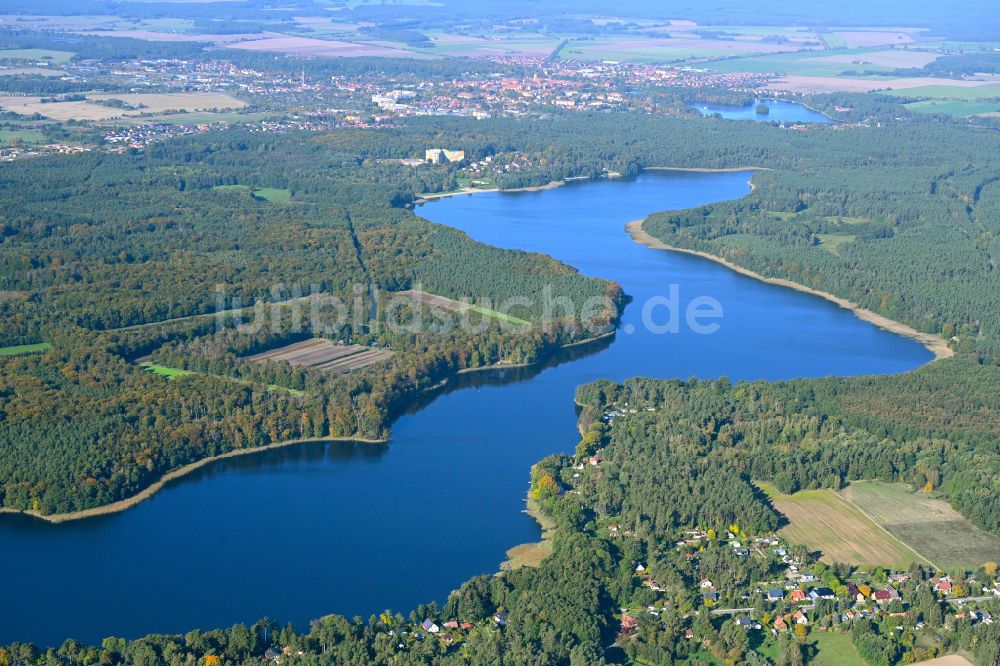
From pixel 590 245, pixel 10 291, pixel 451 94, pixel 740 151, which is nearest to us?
pixel 10 291

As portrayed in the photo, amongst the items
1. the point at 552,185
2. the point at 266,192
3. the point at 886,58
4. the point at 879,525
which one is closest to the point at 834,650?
the point at 879,525

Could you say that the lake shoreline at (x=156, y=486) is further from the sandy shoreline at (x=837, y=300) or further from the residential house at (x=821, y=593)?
the sandy shoreline at (x=837, y=300)

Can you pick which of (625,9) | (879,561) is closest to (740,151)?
(879,561)

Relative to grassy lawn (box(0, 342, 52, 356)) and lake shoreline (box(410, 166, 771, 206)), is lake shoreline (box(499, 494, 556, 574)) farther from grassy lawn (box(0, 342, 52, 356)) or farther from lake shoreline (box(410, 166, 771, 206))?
lake shoreline (box(410, 166, 771, 206))

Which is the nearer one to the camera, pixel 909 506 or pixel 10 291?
pixel 909 506

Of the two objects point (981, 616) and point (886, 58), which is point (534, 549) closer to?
point (981, 616)

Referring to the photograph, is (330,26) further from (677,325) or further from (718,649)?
(718,649)

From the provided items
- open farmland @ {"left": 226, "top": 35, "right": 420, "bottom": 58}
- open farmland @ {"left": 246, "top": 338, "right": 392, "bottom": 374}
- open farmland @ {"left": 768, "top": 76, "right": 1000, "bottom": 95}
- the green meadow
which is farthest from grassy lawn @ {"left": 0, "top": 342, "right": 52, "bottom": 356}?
open farmland @ {"left": 226, "top": 35, "right": 420, "bottom": 58}
